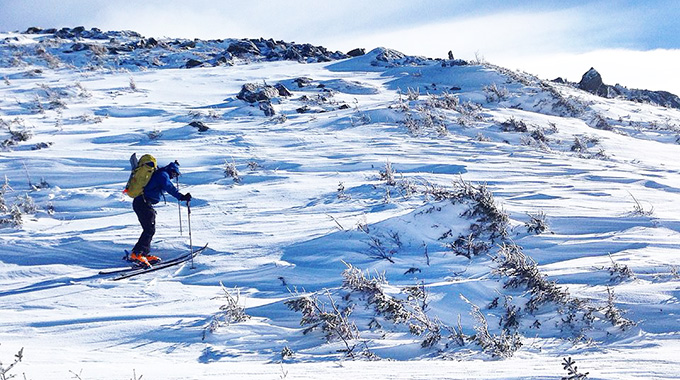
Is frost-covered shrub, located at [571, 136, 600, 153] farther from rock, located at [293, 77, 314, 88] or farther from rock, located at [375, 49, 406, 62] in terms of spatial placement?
rock, located at [375, 49, 406, 62]

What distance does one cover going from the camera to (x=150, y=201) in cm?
686

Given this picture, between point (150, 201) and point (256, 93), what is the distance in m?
9.99

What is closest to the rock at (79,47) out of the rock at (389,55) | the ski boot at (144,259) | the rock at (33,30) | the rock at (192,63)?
the rock at (192,63)

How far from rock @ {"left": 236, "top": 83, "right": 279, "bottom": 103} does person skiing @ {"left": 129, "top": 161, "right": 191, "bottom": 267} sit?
947 centimetres

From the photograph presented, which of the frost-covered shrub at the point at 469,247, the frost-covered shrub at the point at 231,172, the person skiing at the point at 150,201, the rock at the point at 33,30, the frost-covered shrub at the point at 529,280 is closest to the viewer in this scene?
the frost-covered shrub at the point at 529,280

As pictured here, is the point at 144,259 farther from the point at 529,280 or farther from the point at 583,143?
the point at 583,143

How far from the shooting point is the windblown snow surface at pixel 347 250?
393 cm

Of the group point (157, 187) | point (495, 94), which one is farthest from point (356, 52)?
point (157, 187)

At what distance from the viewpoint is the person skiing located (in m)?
6.52

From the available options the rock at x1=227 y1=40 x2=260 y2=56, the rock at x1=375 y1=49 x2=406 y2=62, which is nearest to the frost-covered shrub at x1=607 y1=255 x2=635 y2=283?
the rock at x1=375 y1=49 x2=406 y2=62

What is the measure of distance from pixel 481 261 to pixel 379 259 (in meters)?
1.09

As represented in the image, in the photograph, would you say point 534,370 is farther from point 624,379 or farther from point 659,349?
point 659,349

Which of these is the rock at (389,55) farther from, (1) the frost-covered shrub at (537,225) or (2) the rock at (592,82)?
(1) the frost-covered shrub at (537,225)

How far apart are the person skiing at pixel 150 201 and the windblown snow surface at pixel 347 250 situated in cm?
32
